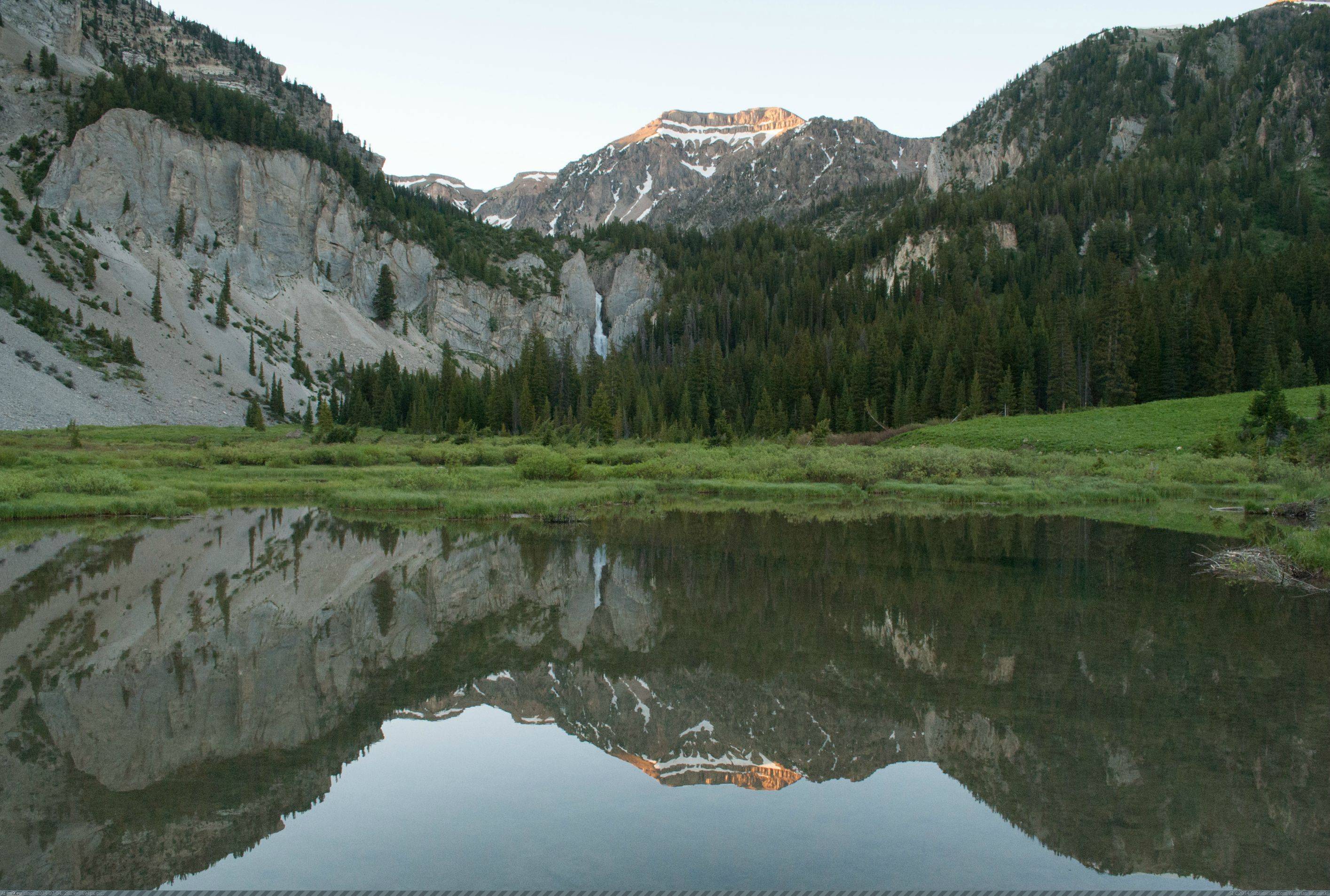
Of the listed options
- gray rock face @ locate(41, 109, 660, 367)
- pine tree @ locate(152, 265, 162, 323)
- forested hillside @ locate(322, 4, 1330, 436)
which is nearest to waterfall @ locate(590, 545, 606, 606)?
forested hillside @ locate(322, 4, 1330, 436)

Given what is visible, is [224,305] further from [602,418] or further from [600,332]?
[600,332]

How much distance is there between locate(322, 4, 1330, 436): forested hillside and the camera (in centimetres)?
6775

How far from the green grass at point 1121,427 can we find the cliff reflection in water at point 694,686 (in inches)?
1267

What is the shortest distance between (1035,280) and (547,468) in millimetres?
87353

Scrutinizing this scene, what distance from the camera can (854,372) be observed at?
252 feet

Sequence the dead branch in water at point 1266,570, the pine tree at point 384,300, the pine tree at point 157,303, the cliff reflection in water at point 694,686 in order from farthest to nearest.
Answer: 1. the pine tree at point 384,300
2. the pine tree at point 157,303
3. the dead branch in water at point 1266,570
4. the cliff reflection in water at point 694,686

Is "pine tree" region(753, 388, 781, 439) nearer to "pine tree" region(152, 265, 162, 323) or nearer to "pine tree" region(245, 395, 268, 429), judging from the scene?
"pine tree" region(245, 395, 268, 429)

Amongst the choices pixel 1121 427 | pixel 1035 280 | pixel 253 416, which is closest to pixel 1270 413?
pixel 1121 427

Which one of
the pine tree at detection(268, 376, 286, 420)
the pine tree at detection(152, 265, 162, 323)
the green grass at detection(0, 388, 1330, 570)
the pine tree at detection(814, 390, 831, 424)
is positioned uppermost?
the pine tree at detection(152, 265, 162, 323)

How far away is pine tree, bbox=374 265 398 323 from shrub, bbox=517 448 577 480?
301ft

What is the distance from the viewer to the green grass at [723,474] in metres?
31.0

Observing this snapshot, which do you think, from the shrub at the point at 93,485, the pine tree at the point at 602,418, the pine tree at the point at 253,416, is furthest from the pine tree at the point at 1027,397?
the pine tree at the point at 253,416

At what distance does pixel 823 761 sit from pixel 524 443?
55.1 metres

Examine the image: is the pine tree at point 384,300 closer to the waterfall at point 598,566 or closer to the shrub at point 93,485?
the shrub at point 93,485
